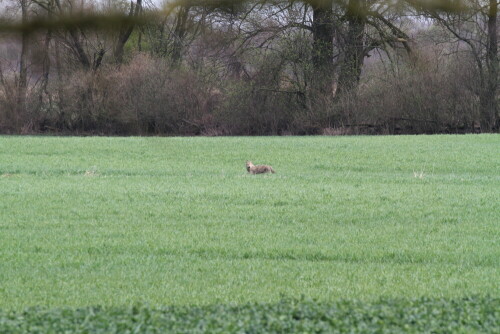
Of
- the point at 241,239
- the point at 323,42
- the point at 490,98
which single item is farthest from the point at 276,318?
the point at 323,42

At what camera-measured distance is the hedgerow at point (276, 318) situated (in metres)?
5.86

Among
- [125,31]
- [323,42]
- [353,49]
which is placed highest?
[125,31]

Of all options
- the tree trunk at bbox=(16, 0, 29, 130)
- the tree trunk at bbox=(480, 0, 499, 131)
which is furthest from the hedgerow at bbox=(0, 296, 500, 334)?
the tree trunk at bbox=(16, 0, 29, 130)

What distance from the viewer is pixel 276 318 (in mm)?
6086

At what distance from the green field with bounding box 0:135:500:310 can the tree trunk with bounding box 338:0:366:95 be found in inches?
728

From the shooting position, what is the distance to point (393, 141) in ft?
101

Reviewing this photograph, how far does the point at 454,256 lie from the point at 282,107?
32251 millimetres

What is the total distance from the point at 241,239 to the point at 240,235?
0.32m

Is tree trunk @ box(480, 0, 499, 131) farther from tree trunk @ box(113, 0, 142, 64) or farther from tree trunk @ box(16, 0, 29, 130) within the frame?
tree trunk @ box(16, 0, 29, 130)

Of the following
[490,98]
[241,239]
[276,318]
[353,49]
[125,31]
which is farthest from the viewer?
[125,31]

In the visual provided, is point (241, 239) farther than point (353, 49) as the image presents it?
No

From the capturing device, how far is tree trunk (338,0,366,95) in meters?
41.1

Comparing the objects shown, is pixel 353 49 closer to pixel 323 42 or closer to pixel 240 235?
pixel 323 42

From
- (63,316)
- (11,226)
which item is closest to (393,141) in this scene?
(11,226)
